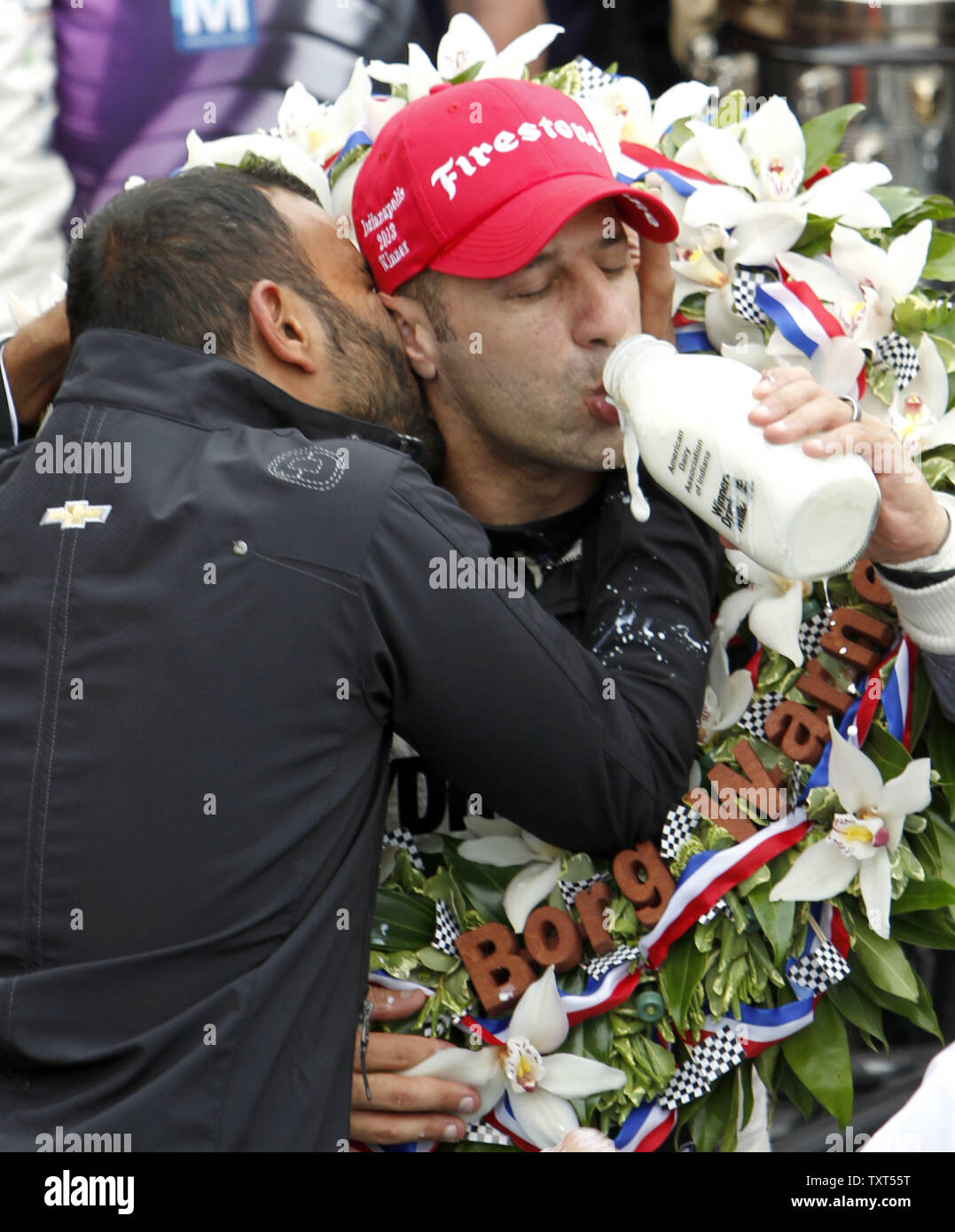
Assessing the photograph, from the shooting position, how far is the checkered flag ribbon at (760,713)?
4.84ft

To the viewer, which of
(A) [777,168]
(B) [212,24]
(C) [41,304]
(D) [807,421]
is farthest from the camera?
(B) [212,24]

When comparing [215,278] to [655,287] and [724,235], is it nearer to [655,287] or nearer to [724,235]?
[655,287]

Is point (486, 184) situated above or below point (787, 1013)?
above

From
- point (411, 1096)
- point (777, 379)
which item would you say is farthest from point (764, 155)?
point (411, 1096)

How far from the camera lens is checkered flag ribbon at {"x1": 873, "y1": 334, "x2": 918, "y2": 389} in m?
1.50

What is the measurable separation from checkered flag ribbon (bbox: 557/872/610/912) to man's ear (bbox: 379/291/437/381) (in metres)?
0.54

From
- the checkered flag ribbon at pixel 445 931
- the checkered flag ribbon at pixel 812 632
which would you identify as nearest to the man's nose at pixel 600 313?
the checkered flag ribbon at pixel 812 632

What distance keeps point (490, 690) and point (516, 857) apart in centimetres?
33

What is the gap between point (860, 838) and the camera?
4.51ft

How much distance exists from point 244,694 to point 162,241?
45 cm

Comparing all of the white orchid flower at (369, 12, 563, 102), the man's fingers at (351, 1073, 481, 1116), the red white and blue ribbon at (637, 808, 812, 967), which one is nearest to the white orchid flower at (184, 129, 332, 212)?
the white orchid flower at (369, 12, 563, 102)

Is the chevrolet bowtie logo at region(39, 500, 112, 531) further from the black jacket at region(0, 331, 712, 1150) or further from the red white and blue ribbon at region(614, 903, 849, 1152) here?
the red white and blue ribbon at region(614, 903, 849, 1152)

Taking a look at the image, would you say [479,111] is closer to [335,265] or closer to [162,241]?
[335,265]
